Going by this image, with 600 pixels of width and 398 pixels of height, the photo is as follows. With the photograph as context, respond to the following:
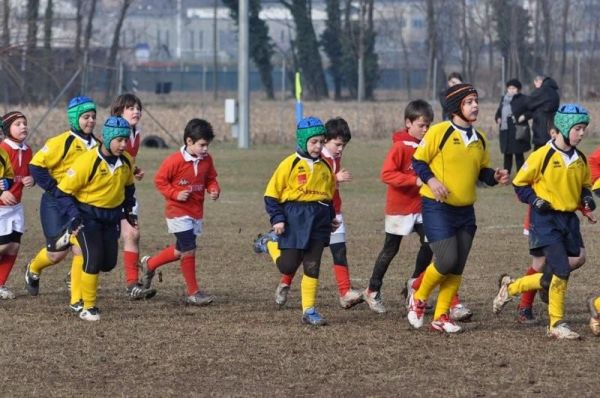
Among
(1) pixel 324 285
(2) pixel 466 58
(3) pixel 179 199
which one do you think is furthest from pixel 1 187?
(2) pixel 466 58

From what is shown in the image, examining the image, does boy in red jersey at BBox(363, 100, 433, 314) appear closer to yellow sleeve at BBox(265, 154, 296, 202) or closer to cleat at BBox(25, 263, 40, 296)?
yellow sleeve at BBox(265, 154, 296, 202)

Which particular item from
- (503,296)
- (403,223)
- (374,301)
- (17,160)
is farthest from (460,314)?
(17,160)

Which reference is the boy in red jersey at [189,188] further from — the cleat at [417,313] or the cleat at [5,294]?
the cleat at [417,313]

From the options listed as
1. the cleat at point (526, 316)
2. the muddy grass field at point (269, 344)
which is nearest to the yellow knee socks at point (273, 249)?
the muddy grass field at point (269, 344)

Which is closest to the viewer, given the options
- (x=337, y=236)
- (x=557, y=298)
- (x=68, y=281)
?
(x=557, y=298)

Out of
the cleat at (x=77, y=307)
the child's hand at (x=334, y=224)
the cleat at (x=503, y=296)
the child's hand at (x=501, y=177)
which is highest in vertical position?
the child's hand at (x=501, y=177)

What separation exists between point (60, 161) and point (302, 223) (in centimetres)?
208

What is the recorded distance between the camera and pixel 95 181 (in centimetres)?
997

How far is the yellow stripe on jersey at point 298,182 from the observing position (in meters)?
9.74

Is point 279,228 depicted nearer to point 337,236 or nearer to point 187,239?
point 337,236

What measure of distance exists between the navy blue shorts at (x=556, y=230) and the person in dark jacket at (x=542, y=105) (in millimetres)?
13622

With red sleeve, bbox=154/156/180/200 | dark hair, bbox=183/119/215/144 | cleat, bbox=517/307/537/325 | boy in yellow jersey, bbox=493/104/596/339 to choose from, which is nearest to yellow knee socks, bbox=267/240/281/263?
red sleeve, bbox=154/156/180/200

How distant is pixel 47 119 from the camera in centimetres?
3531

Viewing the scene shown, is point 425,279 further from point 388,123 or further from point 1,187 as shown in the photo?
point 388,123
